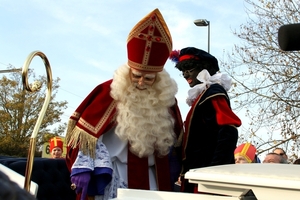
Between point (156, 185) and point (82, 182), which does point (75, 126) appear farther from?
point (156, 185)

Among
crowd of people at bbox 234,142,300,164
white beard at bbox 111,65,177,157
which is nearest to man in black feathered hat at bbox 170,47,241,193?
white beard at bbox 111,65,177,157

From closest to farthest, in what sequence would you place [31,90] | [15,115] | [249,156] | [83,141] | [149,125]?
[31,90], [83,141], [149,125], [249,156], [15,115]

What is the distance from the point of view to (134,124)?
3049mm

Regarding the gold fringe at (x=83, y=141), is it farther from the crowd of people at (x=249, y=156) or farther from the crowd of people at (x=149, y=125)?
the crowd of people at (x=249, y=156)

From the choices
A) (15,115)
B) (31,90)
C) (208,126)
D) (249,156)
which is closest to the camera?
(31,90)

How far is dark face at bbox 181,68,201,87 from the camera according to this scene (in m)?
3.30

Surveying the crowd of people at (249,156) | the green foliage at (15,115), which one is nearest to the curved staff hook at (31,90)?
the crowd of people at (249,156)

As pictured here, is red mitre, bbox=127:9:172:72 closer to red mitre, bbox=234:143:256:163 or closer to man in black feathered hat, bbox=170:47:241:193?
man in black feathered hat, bbox=170:47:241:193

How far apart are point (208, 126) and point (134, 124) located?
0.50 meters

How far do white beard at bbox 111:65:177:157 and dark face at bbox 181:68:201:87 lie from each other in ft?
0.51

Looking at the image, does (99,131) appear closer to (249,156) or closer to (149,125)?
(149,125)

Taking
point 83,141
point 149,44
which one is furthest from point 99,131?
point 149,44

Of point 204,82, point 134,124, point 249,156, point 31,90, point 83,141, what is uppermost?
point 204,82

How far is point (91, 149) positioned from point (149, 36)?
0.91m
